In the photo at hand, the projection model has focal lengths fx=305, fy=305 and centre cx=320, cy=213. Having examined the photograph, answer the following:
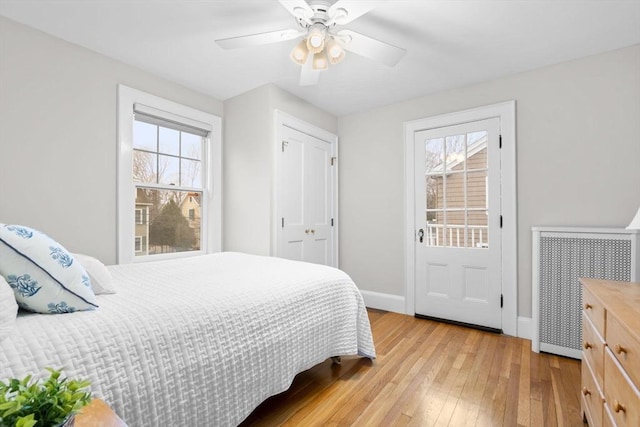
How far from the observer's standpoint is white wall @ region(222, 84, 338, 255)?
9.77 feet

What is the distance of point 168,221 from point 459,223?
287 cm

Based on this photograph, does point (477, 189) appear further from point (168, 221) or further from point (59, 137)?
point (59, 137)

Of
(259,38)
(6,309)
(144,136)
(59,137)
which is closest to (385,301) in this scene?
(259,38)

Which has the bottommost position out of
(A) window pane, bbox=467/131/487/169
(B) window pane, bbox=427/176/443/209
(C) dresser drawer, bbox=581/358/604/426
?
(C) dresser drawer, bbox=581/358/604/426

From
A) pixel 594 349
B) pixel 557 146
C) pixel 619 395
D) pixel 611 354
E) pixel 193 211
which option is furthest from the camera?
pixel 193 211

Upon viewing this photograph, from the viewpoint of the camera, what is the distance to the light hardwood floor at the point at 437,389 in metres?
1.62

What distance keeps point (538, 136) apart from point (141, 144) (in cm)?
350

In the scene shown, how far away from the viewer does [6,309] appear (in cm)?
95

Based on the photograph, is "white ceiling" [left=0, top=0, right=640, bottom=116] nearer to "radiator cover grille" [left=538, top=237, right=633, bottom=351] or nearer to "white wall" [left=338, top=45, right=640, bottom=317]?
"white wall" [left=338, top=45, right=640, bottom=317]

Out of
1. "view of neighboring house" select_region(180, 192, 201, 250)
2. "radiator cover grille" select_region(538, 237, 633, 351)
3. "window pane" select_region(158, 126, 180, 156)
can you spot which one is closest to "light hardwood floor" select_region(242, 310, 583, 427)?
"radiator cover grille" select_region(538, 237, 633, 351)

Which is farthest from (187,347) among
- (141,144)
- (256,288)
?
(141,144)

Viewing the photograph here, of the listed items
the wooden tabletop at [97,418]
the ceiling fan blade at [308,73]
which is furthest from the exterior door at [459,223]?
the wooden tabletop at [97,418]

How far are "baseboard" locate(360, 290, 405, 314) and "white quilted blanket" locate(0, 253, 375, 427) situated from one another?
4.87ft

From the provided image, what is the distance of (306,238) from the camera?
11.2ft
